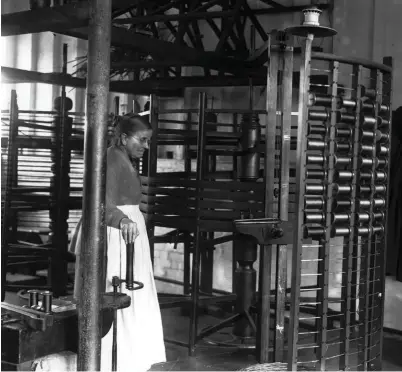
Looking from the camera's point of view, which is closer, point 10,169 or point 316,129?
point 316,129

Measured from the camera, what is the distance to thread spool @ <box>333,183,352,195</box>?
3238 millimetres

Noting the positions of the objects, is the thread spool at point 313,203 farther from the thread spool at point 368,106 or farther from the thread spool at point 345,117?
the thread spool at point 368,106

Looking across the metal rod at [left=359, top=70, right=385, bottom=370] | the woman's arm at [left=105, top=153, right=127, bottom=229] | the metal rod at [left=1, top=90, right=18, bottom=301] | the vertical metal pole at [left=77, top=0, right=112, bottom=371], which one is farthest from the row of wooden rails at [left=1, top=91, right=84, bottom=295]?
the vertical metal pole at [left=77, top=0, right=112, bottom=371]

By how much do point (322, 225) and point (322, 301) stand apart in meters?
0.39

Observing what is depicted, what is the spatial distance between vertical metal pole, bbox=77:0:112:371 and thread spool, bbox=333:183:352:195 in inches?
50.5

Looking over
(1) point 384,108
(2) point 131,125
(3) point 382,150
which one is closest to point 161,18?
(2) point 131,125

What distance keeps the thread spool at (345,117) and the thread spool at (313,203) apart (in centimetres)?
42

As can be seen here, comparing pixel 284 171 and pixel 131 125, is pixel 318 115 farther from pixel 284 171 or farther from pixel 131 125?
pixel 131 125

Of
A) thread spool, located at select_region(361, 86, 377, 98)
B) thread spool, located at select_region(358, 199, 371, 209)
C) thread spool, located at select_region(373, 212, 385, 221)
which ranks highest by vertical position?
thread spool, located at select_region(361, 86, 377, 98)

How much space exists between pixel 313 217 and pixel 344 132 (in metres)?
0.47

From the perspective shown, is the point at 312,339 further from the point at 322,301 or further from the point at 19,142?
the point at 19,142

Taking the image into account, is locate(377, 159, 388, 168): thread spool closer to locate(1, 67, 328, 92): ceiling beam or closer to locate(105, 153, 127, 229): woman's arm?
locate(105, 153, 127, 229): woman's arm

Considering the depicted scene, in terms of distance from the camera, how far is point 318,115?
3.15 m

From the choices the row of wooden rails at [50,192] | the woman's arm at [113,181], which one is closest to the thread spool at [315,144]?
the woman's arm at [113,181]
